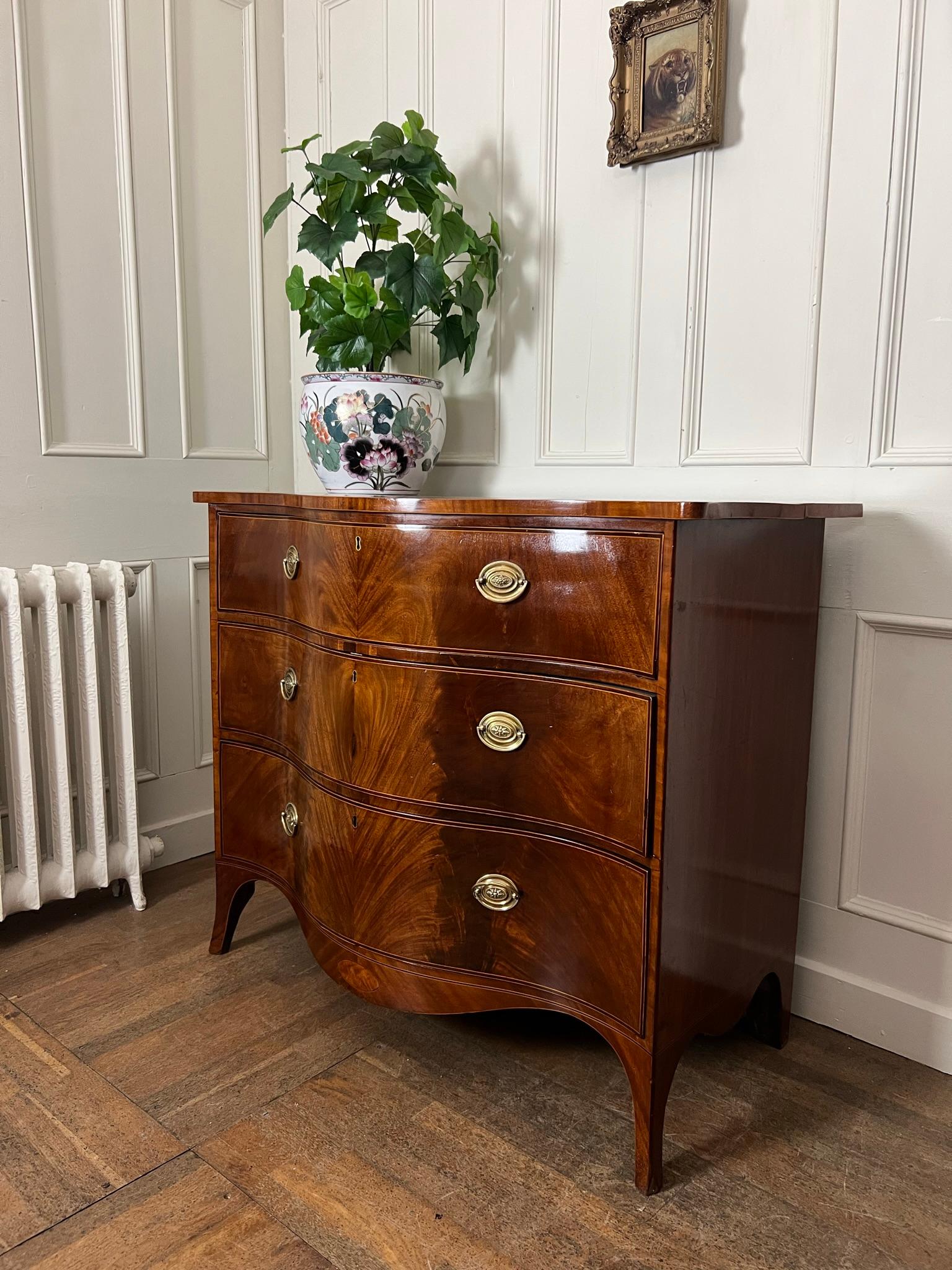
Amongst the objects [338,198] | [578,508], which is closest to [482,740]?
[578,508]

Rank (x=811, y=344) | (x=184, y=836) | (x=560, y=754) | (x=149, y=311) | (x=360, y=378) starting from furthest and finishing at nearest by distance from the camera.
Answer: (x=184, y=836)
(x=149, y=311)
(x=360, y=378)
(x=811, y=344)
(x=560, y=754)

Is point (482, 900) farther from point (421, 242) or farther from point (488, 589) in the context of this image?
point (421, 242)

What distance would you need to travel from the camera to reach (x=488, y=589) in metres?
1.25

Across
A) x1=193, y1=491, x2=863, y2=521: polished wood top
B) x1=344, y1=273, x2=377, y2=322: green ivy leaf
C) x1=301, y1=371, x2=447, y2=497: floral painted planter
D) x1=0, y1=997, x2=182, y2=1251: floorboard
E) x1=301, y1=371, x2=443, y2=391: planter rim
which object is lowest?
x1=0, y1=997, x2=182, y2=1251: floorboard

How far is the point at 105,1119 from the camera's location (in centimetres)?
135

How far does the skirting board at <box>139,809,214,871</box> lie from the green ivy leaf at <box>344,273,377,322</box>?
1.22m

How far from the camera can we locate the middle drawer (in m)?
1.19

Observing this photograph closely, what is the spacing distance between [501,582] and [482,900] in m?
0.46

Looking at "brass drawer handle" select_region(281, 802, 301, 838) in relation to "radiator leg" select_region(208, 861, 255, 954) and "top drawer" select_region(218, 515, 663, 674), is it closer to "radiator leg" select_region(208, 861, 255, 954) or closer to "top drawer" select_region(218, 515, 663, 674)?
"radiator leg" select_region(208, 861, 255, 954)

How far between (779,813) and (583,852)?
0.40 meters

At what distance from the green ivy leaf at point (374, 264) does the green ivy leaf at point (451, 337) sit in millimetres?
149

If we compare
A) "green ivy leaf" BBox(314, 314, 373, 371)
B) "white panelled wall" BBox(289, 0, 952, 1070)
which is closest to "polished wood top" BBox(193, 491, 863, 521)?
"white panelled wall" BBox(289, 0, 952, 1070)

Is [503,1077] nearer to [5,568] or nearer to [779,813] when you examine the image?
[779,813]

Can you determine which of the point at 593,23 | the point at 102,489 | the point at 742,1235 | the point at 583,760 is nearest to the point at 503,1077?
the point at 742,1235
